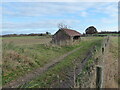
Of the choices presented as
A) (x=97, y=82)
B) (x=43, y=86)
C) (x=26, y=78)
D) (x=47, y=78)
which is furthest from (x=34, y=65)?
(x=97, y=82)

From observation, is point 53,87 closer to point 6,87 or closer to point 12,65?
point 6,87

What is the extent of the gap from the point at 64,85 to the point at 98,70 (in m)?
2.81

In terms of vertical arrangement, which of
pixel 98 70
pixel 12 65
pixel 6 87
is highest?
pixel 98 70

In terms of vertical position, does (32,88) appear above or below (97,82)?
below

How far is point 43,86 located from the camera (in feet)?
20.6

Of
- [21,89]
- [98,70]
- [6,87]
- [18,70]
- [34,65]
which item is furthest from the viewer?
[34,65]

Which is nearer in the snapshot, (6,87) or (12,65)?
(6,87)

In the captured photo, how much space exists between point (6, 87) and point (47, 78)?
6.71 feet

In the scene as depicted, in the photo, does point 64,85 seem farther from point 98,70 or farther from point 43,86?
point 98,70

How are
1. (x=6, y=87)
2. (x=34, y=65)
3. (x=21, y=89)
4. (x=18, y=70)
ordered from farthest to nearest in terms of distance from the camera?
1. (x=34, y=65)
2. (x=18, y=70)
3. (x=6, y=87)
4. (x=21, y=89)

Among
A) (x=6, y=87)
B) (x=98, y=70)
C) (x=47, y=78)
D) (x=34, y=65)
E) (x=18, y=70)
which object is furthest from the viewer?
(x=34, y=65)

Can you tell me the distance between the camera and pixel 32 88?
19.8ft

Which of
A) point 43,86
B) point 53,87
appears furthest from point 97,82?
point 43,86

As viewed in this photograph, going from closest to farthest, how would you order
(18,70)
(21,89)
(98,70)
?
(98,70) → (21,89) → (18,70)
